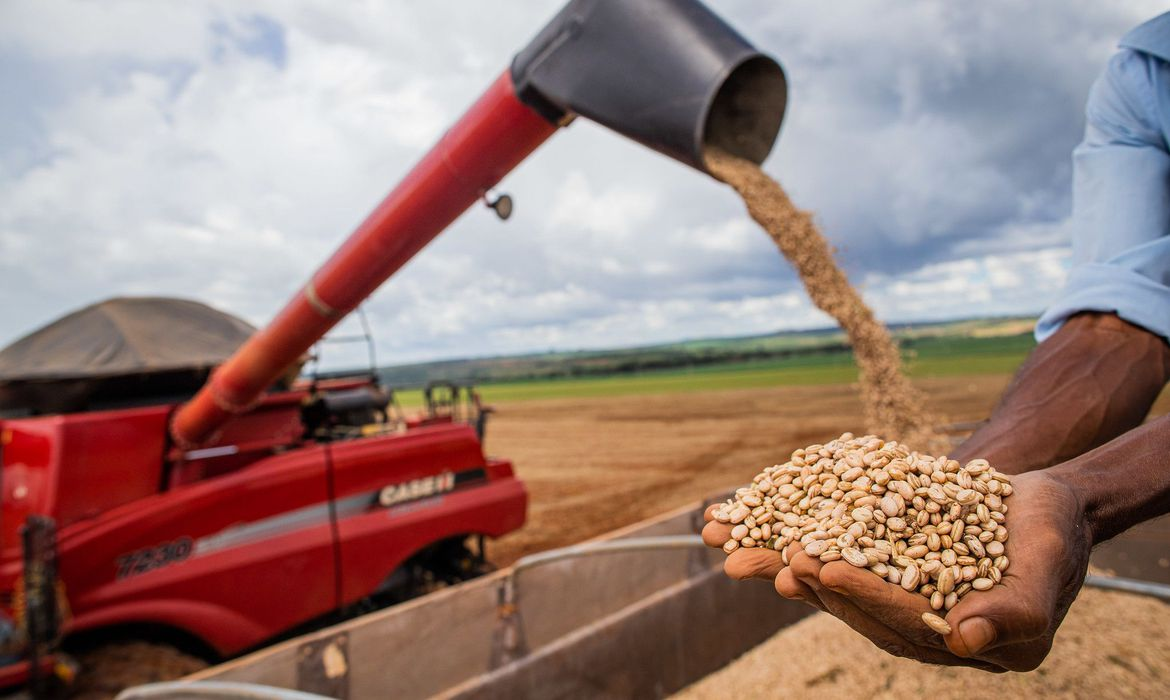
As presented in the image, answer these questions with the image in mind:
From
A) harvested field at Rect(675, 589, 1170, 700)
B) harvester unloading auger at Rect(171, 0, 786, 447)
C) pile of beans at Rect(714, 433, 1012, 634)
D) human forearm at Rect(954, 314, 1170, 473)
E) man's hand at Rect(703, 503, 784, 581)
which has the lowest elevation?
harvested field at Rect(675, 589, 1170, 700)

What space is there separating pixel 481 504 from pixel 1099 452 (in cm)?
338

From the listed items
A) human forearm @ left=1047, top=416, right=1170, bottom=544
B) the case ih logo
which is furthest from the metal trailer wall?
human forearm @ left=1047, top=416, right=1170, bottom=544

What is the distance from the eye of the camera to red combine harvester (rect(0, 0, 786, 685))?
2.15 metres

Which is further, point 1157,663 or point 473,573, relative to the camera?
point 473,573

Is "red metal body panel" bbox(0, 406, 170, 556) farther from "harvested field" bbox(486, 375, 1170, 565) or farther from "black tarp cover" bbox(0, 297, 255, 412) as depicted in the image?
"harvested field" bbox(486, 375, 1170, 565)

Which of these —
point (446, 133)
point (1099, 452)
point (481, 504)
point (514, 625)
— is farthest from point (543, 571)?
point (1099, 452)

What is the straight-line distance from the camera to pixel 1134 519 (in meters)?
1.06

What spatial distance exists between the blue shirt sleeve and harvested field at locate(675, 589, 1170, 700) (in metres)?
1.74

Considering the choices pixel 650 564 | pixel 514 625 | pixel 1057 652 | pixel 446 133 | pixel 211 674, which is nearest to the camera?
pixel 211 674

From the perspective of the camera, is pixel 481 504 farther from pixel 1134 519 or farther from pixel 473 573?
pixel 1134 519

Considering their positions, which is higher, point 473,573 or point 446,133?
point 446,133

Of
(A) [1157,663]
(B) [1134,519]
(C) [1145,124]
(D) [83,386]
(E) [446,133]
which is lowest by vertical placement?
(A) [1157,663]

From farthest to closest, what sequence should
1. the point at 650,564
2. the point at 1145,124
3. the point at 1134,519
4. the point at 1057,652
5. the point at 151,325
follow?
1. the point at 650,564
2. the point at 151,325
3. the point at 1057,652
4. the point at 1145,124
5. the point at 1134,519

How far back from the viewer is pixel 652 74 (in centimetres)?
207
